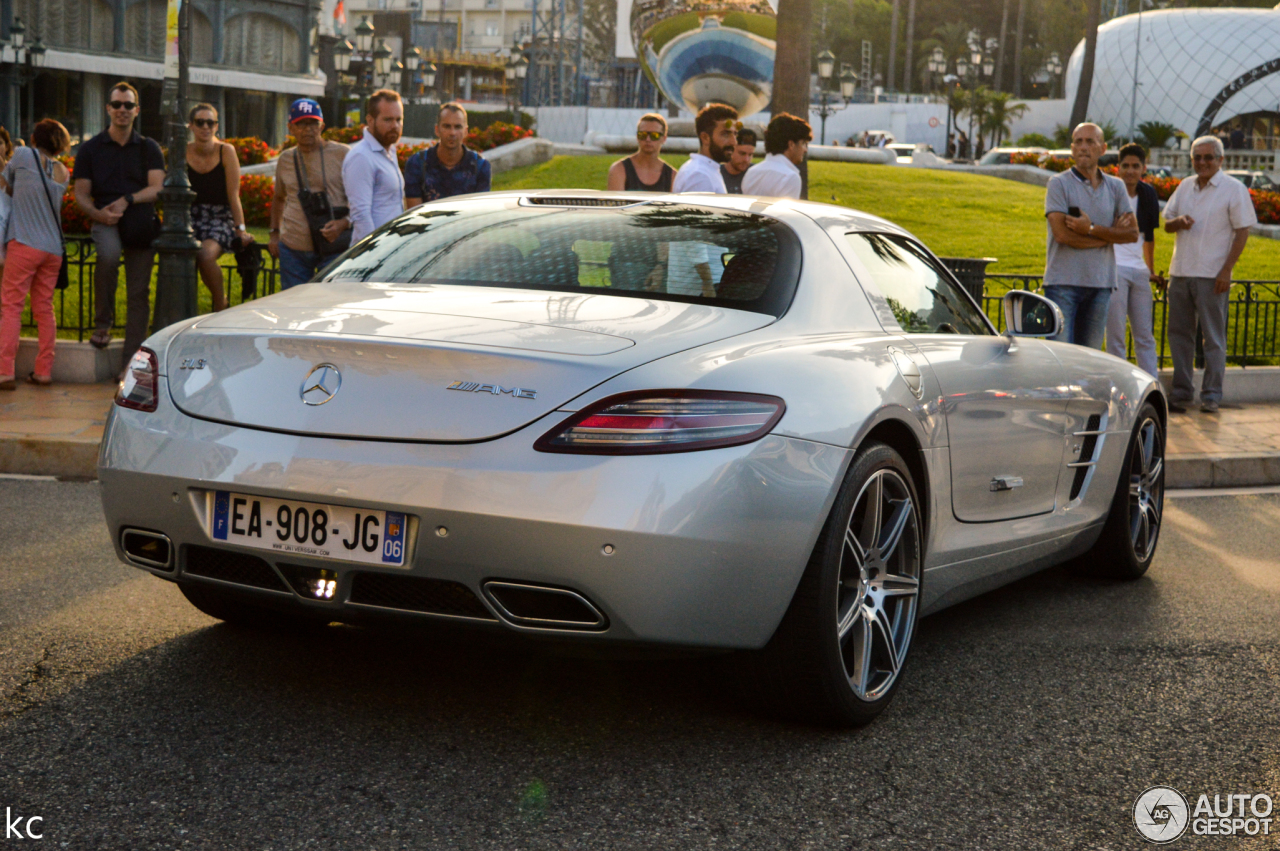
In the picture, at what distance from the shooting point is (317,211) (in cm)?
897

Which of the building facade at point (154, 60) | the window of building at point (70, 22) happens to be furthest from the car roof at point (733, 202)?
the window of building at point (70, 22)

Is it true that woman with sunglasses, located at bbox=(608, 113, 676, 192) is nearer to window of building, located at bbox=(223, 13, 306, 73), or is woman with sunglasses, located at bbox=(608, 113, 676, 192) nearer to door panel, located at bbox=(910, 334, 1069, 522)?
door panel, located at bbox=(910, 334, 1069, 522)

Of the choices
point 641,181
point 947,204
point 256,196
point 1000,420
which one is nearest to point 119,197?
point 641,181

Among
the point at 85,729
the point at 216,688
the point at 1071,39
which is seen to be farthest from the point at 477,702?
the point at 1071,39

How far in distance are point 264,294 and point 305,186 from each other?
3.03 metres

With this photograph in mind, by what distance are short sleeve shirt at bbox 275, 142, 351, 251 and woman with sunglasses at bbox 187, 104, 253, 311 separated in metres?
1.22

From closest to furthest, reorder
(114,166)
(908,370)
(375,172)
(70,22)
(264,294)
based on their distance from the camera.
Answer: (908,370) < (375,172) < (114,166) < (264,294) < (70,22)

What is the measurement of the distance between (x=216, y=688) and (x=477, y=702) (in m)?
0.70

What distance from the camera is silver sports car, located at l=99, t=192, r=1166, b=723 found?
3.15 m

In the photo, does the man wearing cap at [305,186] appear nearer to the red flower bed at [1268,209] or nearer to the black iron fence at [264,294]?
the black iron fence at [264,294]

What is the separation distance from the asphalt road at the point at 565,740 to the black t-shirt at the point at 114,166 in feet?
17.8

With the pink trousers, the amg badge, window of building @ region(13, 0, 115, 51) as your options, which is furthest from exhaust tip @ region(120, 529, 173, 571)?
window of building @ region(13, 0, 115, 51)

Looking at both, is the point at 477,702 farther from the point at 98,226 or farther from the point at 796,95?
the point at 796,95

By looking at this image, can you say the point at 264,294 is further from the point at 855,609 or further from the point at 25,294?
the point at 855,609
